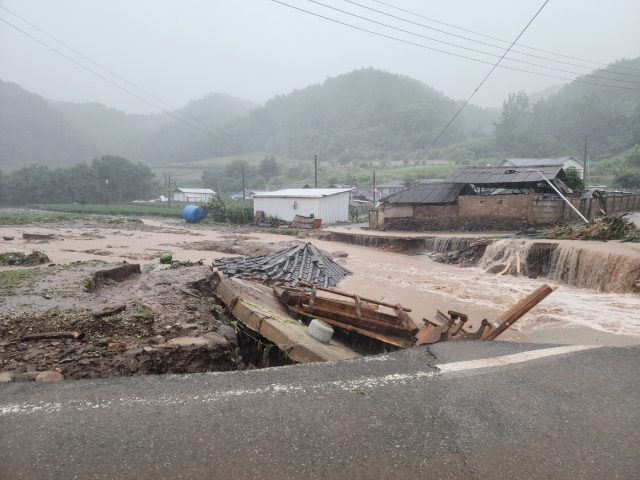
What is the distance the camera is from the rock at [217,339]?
446 centimetres

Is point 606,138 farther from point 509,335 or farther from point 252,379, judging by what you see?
point 252,379

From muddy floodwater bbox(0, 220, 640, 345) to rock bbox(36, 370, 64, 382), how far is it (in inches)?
91.0

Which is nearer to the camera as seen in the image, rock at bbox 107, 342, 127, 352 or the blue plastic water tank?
rock at bbox 107, 342, 127, 352

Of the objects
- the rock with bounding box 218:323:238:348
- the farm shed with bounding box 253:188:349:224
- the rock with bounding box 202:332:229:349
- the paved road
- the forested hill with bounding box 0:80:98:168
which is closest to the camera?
the paved road

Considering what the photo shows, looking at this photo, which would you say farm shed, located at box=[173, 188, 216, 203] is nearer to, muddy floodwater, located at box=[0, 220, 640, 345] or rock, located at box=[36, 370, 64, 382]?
muddy floodwater, located at box=[0, 220, 640, 345]

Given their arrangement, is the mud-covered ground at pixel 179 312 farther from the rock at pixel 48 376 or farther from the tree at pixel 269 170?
the tree at pixel 269 170

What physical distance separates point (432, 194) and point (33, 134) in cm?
11358

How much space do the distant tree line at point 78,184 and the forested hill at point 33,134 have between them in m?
44.5

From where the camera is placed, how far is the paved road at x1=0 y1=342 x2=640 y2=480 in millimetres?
2199

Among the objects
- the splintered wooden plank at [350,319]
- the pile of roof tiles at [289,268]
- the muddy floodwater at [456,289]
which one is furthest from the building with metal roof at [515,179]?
the splintered wooden plank at [350,319]

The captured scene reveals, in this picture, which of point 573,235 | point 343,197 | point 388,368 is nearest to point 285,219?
point 343,197

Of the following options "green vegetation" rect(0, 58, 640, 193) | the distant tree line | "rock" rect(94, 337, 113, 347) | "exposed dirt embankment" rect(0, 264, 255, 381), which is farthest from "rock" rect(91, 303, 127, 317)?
the distant tree line

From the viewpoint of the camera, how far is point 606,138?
59.2m

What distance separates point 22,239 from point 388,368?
23.1 meters
